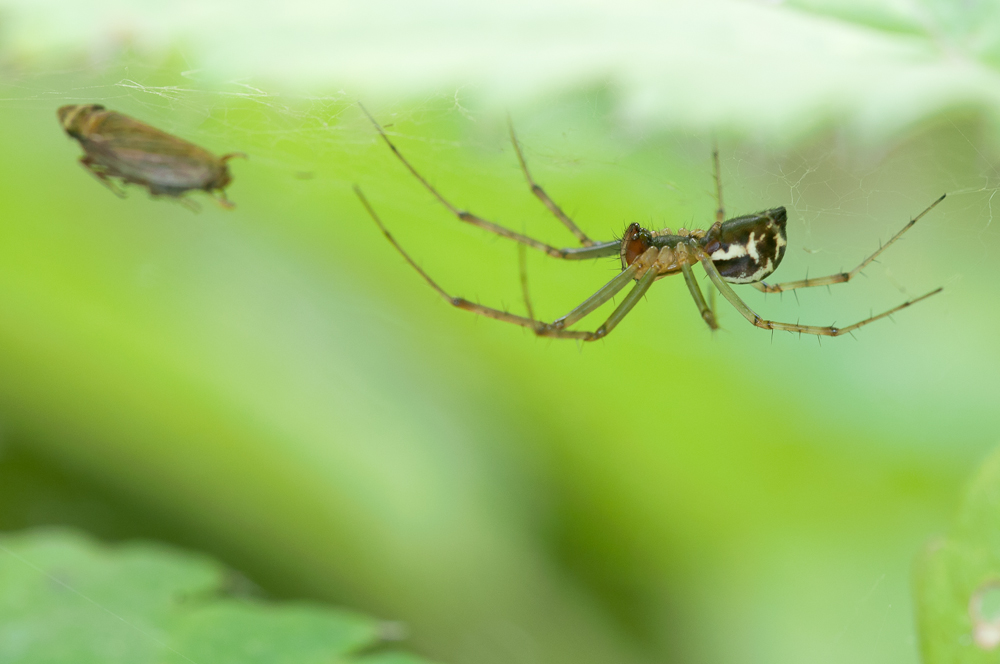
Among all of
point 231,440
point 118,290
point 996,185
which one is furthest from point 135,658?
point 996,185

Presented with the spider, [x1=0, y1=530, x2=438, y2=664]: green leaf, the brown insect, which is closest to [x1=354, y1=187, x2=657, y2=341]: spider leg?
the spider

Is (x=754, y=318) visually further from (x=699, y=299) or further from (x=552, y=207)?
(x=552, y=207)

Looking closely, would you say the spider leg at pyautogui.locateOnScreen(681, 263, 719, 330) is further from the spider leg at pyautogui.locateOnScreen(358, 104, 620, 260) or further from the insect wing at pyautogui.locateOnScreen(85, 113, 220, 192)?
the insect wing at pyautogui.locateOnScreen(85, 113, 220, 192)

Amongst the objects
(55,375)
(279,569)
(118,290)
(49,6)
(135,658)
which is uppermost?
(49,6)

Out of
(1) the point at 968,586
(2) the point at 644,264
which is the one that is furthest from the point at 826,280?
(1) the point at 968,586

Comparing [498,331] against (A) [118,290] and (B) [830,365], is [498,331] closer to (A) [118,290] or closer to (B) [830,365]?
(B) [830,365]

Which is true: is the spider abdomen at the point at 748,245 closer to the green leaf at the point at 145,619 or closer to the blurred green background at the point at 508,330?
the blurred green background at the point at 508,330

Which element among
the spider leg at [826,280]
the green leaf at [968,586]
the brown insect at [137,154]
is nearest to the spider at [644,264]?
the spider leg at [826,280]
